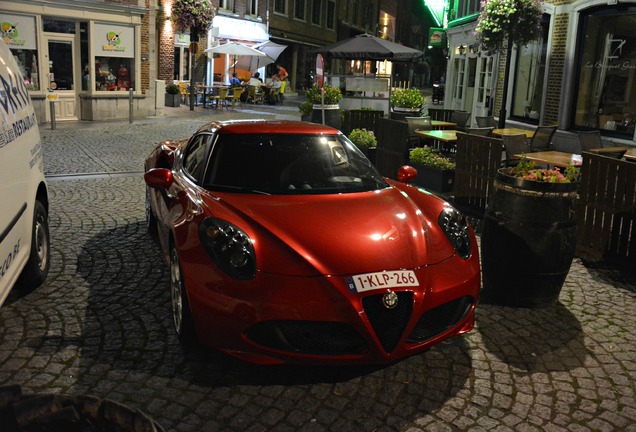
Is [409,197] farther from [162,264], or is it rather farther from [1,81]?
[1,81]

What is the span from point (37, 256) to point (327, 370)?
2.74 metres

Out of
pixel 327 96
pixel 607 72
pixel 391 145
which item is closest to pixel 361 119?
pixel 327 96

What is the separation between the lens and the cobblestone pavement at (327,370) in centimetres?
341

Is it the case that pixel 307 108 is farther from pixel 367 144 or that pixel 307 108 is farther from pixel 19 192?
pixel 19 192

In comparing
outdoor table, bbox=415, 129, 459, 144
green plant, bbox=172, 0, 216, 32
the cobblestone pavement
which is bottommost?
the cobblestone pavement

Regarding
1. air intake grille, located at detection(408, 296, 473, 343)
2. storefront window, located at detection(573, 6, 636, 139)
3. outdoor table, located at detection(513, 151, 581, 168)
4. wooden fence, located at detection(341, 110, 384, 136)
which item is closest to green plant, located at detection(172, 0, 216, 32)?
wooden fence, located at detection(341, 110, 384, 136)

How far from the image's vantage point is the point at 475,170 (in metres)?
7.96

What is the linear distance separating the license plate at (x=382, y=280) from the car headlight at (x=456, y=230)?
63cm

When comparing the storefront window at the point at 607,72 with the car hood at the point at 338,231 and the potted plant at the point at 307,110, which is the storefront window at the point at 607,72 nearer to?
the potted plant at the point at 307,110

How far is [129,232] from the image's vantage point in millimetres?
7035

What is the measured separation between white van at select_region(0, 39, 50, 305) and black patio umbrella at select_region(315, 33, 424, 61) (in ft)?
48.5

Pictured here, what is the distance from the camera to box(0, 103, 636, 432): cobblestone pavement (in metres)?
3.41

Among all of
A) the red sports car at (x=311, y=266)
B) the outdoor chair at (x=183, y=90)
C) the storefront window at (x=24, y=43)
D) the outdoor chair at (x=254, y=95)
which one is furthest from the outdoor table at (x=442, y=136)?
the outdoor chair at (x=254, y=95)

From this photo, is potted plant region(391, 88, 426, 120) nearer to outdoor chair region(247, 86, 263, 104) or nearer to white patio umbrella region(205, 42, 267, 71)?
white patio umbrella region(205, 42, 267, 71)
